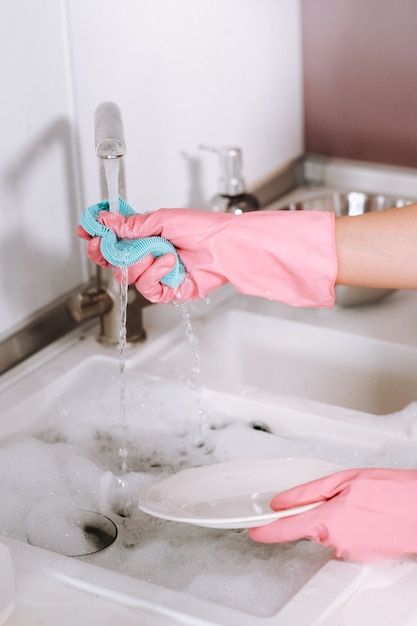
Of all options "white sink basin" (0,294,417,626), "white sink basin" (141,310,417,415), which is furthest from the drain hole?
"white sink basin" (141,310,417,415)

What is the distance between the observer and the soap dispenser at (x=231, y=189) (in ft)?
4.91

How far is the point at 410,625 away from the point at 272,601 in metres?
0.14

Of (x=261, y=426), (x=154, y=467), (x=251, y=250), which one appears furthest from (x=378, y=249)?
(x=154, y=467)

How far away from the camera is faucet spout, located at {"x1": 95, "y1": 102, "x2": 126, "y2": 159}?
102 cm

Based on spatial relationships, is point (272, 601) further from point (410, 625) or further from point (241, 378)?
point (241, 378)

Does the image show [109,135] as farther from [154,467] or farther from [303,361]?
[303,361]

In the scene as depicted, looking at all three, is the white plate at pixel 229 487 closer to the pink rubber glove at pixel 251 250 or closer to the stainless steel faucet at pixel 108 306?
the pink rubber glove at pixel 251 250

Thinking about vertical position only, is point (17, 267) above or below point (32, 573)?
above

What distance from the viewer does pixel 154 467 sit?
120 cm

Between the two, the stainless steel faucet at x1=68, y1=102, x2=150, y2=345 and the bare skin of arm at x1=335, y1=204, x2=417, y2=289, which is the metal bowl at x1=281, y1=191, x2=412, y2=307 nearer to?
the stainless steel faucet at x1=68, y1=102, x2=150, y2=345

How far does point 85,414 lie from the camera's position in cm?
127

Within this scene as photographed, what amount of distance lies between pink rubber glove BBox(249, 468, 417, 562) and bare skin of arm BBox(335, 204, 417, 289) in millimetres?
262

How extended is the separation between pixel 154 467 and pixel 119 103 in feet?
1.79

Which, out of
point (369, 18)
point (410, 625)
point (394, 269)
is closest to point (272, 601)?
point (410, 625)
